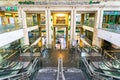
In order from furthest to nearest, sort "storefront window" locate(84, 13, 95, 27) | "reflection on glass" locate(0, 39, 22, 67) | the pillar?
1. "storefront window" locate(84, 13, 95, 27)
2. the pillar
3. "reflection on glass" locate(0, 39, 22, 67)

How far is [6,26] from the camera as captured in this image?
933 centimetres

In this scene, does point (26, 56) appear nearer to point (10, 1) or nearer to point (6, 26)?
point (6, 26)

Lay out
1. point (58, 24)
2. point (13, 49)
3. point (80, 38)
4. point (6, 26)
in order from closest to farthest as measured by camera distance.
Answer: point (6, 26) < point (13, 49) < point (58, 24) < point (80, 38)

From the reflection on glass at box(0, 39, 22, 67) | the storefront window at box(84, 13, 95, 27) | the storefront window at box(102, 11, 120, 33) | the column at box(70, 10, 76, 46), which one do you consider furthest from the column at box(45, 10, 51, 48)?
the storefront window at box(102, 11, 120, 33)

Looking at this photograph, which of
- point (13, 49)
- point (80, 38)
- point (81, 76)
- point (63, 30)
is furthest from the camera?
point (63, 30)

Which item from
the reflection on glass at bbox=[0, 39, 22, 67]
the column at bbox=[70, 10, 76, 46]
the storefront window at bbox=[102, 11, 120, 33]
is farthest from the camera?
the column at bbox=[70, 10, 76, 46]

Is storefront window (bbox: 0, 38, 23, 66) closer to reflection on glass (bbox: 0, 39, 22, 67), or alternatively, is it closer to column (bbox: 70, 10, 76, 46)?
reflection on glass (bbox: 0, 39, 22, 67)

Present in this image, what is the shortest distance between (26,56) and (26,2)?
659cm

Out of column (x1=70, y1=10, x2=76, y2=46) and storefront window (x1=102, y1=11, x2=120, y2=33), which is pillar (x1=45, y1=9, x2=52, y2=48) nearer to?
column (x1=70, y1=10, x2=76, y2=46)

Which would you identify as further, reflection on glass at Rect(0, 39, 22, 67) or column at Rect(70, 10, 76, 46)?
column at Rect(70, 10, 76, 46)

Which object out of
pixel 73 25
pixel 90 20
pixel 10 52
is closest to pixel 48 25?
pixel 73 25

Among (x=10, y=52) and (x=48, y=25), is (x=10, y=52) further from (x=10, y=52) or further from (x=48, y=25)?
(x=48, y=25)

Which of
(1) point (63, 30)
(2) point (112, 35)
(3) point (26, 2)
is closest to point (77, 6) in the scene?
(2) point (112, 35)

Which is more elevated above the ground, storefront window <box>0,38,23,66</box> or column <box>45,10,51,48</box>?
column <box>45,10,51,48</box>
